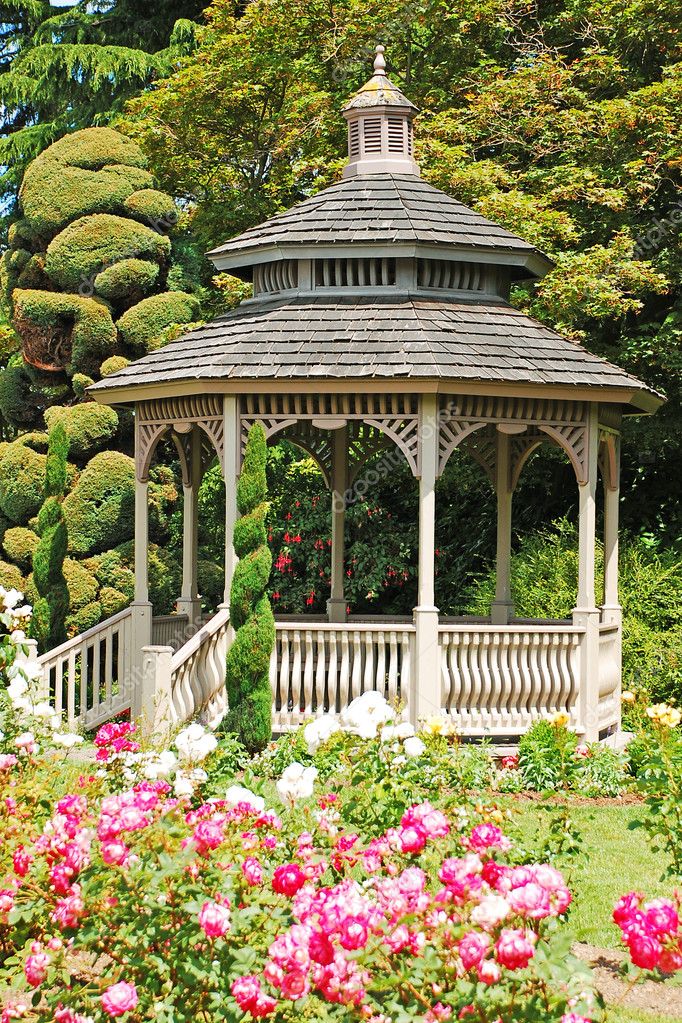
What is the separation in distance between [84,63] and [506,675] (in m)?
17.1

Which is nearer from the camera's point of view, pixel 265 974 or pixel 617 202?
pixel 265 974

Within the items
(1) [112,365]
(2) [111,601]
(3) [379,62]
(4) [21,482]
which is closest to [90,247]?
(1) [112,365]

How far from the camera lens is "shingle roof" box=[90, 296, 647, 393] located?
11.7 metres

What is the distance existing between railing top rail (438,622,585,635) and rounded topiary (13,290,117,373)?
285 inches

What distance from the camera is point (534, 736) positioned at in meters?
11.4

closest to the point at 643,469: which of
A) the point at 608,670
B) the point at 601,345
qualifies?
the point at 601,345

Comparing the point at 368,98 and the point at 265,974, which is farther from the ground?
the point at 368,98

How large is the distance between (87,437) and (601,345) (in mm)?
7138

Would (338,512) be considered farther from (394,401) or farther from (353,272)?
(394,401)

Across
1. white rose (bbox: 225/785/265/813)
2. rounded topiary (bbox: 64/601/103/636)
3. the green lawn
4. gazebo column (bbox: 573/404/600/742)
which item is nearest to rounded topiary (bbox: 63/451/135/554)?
rounded topiary (bbox: 64/601/103/636)

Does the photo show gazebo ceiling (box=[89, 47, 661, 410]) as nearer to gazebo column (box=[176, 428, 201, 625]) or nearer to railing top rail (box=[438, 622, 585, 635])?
gazebo column (box=[176, 428, 201, 625])

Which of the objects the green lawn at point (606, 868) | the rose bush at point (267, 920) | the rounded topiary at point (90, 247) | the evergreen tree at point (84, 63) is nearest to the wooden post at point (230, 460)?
the green lawn at point (606, 868)

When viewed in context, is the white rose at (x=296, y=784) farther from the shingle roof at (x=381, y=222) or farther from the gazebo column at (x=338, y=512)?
the gazebo column at (x=338, y=512)

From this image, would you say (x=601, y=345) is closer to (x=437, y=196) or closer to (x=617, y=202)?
(x=617, y=202)
